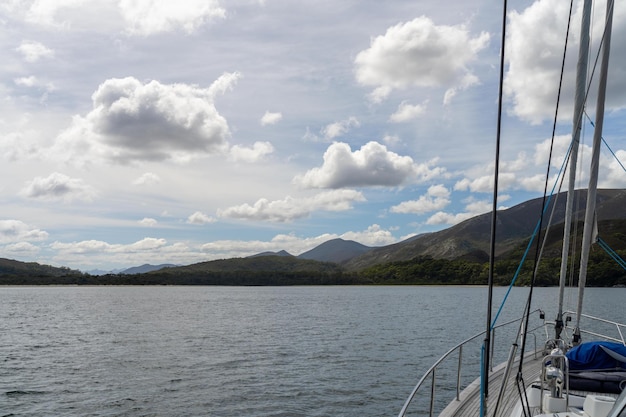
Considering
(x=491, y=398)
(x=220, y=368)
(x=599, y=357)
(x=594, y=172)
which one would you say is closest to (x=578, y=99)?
(x=594, y=172)

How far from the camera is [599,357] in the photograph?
36.6 feet

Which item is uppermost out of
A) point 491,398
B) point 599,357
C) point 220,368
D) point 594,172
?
point 594,172

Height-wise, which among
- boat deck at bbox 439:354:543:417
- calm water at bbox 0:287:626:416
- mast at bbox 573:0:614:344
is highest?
mast at bbox 573:0:614:344

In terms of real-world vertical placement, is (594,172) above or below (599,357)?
above

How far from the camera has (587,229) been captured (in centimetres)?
1449

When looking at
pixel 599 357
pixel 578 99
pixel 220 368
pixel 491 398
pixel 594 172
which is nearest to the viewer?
pixel 599 357

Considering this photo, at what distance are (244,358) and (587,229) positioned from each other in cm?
2636

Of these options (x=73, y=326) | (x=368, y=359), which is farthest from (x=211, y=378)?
(x=73, y=326)

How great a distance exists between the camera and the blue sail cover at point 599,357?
432 inches

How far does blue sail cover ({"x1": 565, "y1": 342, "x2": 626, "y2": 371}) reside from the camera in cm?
1097

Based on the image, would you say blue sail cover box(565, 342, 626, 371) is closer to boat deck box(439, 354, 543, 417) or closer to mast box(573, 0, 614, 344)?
boat deck box(439, 354, 543, 417)

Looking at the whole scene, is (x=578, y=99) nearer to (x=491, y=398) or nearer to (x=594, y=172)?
(x=594, y=172)

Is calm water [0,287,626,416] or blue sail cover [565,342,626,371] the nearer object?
blue sail cover [565,342,626,371]

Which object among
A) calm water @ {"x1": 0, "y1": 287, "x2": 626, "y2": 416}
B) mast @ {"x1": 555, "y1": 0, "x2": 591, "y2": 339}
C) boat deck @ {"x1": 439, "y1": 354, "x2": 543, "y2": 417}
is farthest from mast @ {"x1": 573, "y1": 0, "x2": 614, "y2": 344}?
calm water @ {"x1": 0, "y1": 287, "x2": 626, "y2": 416}
